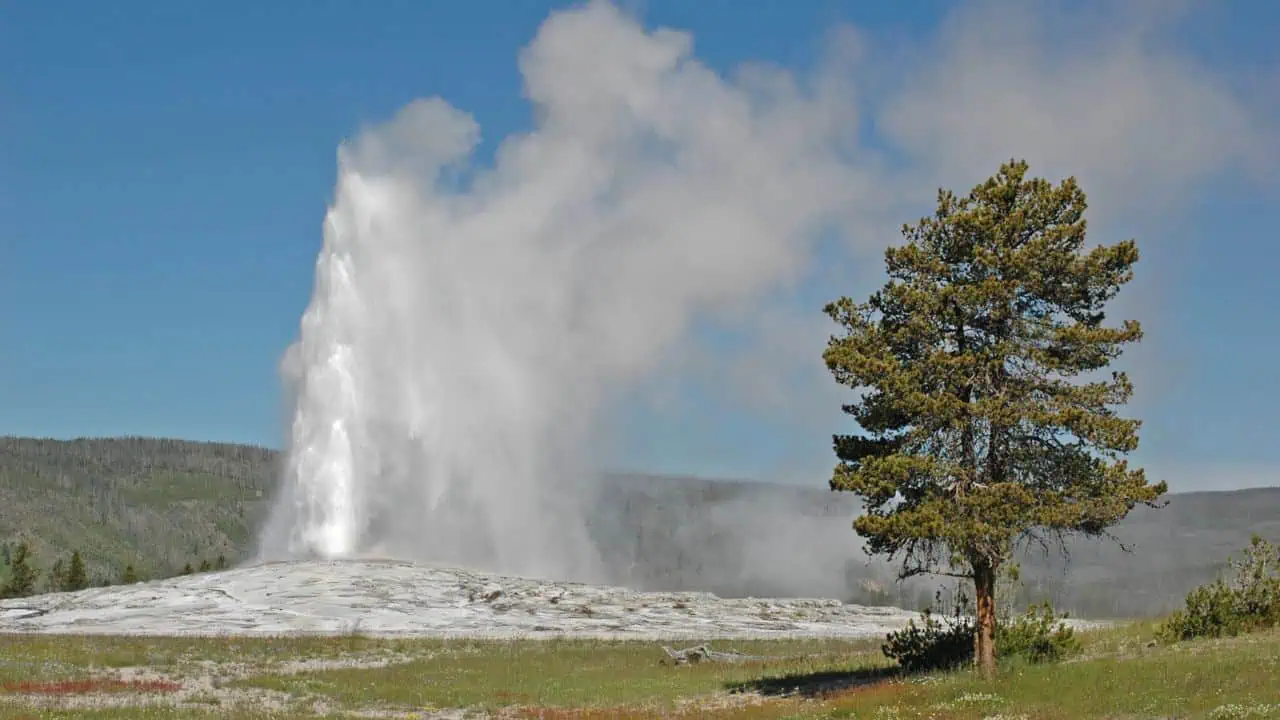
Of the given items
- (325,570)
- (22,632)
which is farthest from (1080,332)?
(325,570)

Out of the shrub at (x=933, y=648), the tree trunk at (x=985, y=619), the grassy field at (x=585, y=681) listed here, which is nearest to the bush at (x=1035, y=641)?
the grassy field at (x=585, y=681)

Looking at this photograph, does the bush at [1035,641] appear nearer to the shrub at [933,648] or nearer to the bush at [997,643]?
the bush at [997,643]

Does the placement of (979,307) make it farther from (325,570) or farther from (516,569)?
(516,569)

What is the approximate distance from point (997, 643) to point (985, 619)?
2535 millimetres

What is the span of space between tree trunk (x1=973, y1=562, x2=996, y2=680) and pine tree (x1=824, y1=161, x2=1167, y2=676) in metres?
0.04

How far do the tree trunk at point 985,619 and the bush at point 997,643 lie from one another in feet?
2.25

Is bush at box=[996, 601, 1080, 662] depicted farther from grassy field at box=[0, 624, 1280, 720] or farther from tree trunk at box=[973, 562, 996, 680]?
tree trunk at box=[973, 562, 996, 680]

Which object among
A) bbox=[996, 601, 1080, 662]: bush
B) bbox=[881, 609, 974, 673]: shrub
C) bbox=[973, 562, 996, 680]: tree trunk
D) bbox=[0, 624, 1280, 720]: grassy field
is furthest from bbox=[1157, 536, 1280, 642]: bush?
bbox=[973, 562, 996, 680]: tree trunk

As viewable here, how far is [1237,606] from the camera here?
34.5 m

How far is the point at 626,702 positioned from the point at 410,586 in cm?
4418

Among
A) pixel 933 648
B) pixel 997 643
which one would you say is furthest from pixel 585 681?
pixel 997 643

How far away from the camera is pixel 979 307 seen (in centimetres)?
3109

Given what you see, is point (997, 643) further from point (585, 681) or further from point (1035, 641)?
point (585, 681)

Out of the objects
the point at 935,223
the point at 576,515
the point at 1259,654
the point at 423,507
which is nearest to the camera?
the point at 1259,654
